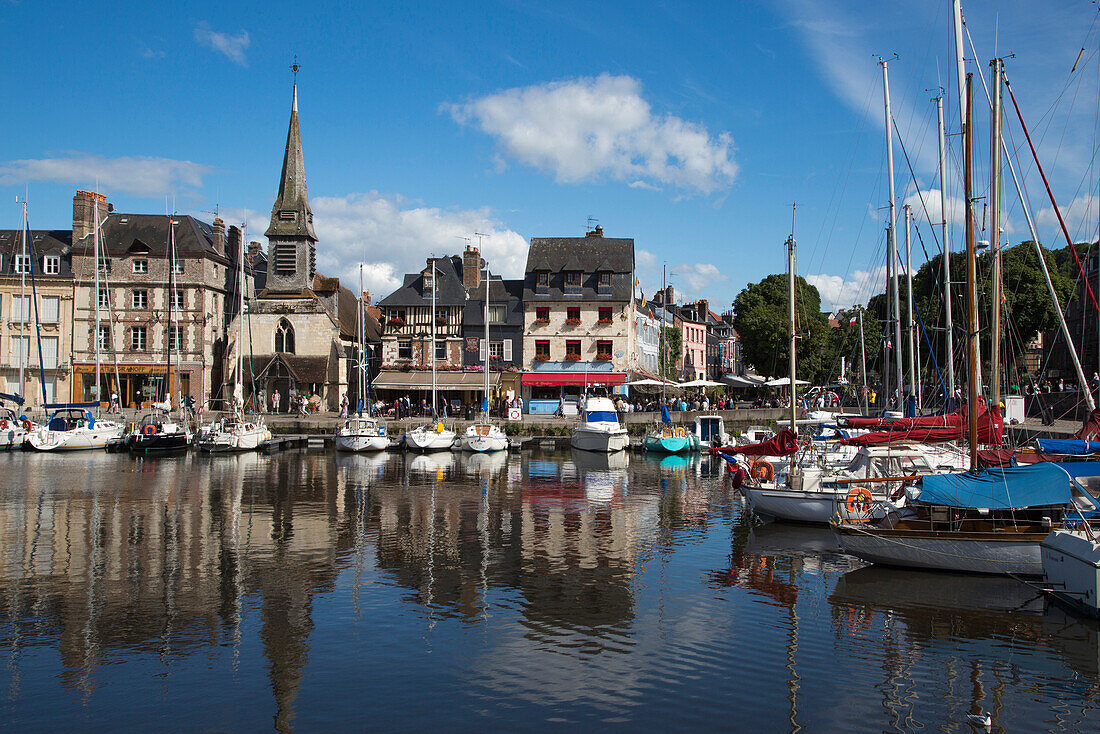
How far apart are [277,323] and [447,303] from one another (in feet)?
37.2

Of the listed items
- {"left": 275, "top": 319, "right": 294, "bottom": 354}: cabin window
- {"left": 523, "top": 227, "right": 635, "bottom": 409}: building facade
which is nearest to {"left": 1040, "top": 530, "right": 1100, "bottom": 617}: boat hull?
{"left": 523, "top": 227, "right": 635, "bottom": 409}: building facade

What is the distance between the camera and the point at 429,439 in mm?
44875

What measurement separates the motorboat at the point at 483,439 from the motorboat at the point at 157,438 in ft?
48.4

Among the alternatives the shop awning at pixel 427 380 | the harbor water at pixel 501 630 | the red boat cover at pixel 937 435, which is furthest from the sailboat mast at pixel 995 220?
the shop awning at pixel 427 380

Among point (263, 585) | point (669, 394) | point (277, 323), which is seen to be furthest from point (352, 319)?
point (263, 585)

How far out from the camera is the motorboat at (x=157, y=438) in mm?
42156

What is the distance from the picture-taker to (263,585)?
634 inches

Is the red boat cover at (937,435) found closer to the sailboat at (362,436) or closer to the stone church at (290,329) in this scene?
the sailboat at (362,436)

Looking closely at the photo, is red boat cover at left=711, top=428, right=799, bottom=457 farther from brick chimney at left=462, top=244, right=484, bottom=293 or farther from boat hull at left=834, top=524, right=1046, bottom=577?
brick chimney at left=462, top=244, right=484, bottom=293

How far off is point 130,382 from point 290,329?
1076 centimetres

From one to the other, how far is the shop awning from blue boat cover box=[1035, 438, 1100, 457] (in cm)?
3938

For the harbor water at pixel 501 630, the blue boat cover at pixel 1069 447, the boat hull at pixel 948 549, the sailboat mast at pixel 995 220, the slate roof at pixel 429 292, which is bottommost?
the harbor water at pixel 501 630

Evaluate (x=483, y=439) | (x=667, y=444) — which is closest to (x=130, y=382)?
(x=483, y=439)

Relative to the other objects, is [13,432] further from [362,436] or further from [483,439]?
[483,439]
